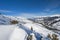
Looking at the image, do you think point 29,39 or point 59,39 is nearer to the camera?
point 29,39

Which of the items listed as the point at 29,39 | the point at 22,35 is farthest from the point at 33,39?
the point at 22,35

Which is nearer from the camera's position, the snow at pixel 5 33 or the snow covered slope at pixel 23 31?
the snow at pixel 5 33

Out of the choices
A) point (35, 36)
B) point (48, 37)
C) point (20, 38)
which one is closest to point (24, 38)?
point (20, 38)

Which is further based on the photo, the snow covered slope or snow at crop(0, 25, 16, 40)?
the snow covered slope

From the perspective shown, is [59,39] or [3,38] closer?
[3,38]

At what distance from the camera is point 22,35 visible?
37.2 feet

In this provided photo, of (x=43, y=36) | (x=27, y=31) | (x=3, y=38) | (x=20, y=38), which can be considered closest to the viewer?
(x=3, y=38)

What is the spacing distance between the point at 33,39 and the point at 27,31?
202 centimetres

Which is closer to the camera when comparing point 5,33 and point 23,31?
point 5,33

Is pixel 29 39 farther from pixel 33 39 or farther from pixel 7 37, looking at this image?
pixel 7 37

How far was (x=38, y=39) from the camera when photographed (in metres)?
11.0

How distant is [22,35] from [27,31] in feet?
4.19

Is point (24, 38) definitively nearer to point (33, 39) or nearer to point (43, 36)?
point (33, 39)

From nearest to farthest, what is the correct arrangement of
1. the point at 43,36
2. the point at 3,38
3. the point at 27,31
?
the point at 3,38
the point at 43,36
the point at 27,31
